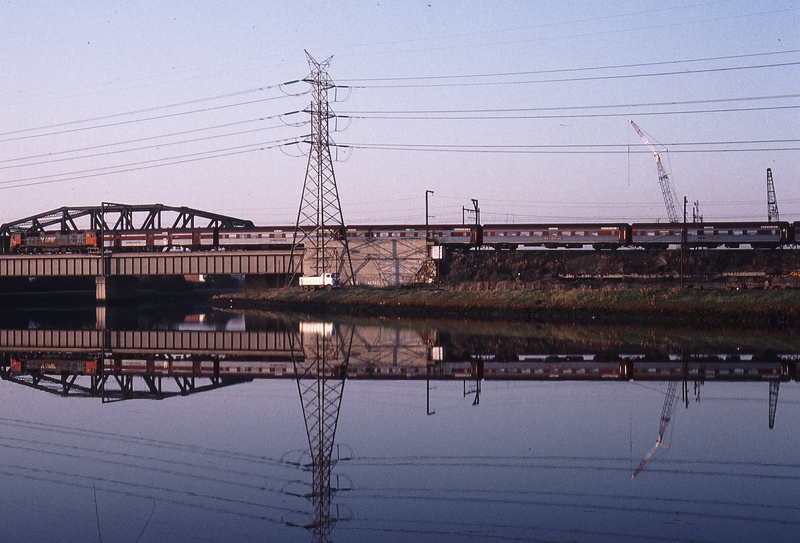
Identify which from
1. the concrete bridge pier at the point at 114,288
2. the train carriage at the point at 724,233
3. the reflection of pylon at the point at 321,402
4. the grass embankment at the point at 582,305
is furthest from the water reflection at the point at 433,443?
the concrete bridge pier at the point at 114,288

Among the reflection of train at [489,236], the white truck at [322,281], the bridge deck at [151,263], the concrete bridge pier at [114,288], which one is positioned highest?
the reflection of train at [489,236]

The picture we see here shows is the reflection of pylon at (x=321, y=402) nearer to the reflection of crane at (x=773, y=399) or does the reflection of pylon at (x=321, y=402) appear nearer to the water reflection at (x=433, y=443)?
the water reflection at (x=433, y=443)

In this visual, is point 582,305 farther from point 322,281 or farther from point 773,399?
point 773,399

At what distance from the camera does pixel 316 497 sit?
8.37 meters

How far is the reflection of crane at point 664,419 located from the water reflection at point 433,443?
0.17 feet

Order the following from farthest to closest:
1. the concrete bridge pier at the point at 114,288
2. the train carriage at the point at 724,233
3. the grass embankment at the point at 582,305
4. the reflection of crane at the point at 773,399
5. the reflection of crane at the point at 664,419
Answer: the concrete bridge pier at the point at 114,288
the train carriage at the point at 724,233
the grass embankment at the point at 582,305
the reflection of crane at the point at 773,399
the reflection of crane at the point at 664,419

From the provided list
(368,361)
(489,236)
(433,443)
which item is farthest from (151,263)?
(433,443)

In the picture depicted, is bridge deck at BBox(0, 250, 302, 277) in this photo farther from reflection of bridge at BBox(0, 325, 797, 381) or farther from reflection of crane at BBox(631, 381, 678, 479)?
reflection of crane at BBox(631, 381, 678, 479)

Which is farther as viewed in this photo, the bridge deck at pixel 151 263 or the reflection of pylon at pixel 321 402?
the bridge deck at pixel 151 263

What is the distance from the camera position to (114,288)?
65.4 metres

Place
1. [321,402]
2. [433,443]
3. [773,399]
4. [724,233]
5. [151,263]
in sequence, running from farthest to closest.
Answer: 1. [151,263]
2. [724,233]
3. [773,399]
4. [321,402]
5. [433,443]

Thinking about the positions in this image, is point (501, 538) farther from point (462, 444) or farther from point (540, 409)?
point (540, 409)

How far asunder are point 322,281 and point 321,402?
41570mm

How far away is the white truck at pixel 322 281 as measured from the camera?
55.0 metres
